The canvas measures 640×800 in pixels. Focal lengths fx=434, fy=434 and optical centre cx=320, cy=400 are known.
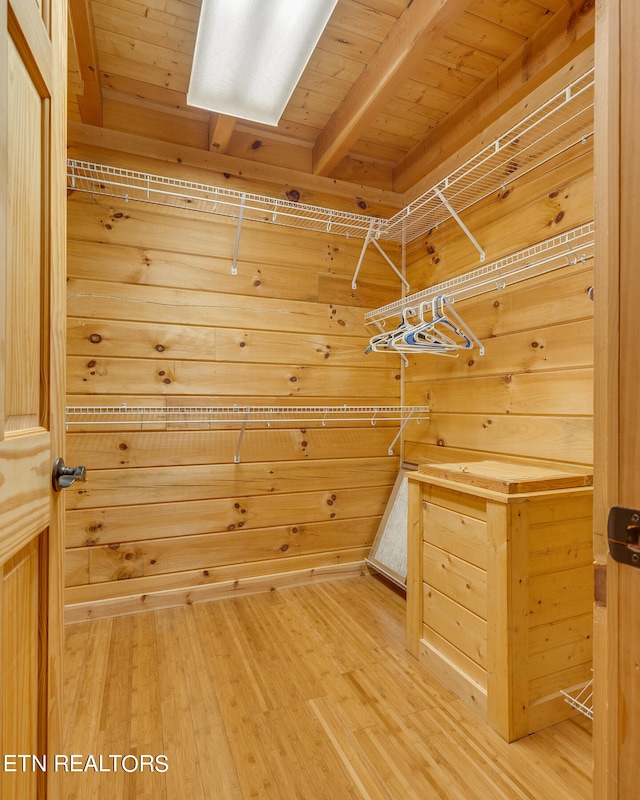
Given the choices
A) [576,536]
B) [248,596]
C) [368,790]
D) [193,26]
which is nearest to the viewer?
[368,790]

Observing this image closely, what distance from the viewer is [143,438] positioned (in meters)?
2.26

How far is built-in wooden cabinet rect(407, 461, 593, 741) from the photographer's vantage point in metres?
1.40

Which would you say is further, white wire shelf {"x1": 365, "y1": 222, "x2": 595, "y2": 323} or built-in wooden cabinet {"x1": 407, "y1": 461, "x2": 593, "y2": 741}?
white wire shelf {"x1": 365, "y1": 222, "x2": 595, "y2": 323}

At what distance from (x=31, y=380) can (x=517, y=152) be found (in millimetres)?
2142

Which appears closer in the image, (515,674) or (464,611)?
(515,674)

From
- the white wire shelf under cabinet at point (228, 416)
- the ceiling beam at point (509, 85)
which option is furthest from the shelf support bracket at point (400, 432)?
the ceiling beam at point (509, 85)

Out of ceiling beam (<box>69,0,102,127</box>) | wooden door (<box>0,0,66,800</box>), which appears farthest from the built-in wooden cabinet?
ceiling beam (<box>69,0,102,127</box>)

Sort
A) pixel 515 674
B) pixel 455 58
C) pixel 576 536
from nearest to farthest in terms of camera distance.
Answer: pixel 515 674
pixel 576 536
pixel 455 58

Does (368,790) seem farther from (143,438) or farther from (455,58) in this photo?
(455,58)

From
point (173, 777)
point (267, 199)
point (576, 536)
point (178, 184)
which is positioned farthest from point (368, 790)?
point (178, 184)

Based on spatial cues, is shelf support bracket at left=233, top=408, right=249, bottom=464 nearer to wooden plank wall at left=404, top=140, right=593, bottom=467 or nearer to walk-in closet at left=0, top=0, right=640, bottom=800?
walk-in closet at left=0, top=0, right=640, bottom=800

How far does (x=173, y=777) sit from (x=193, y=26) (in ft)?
8.91

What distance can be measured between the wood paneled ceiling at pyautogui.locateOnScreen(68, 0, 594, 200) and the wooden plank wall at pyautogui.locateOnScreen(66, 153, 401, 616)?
0.40m

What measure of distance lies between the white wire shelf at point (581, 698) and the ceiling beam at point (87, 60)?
9.67ft
